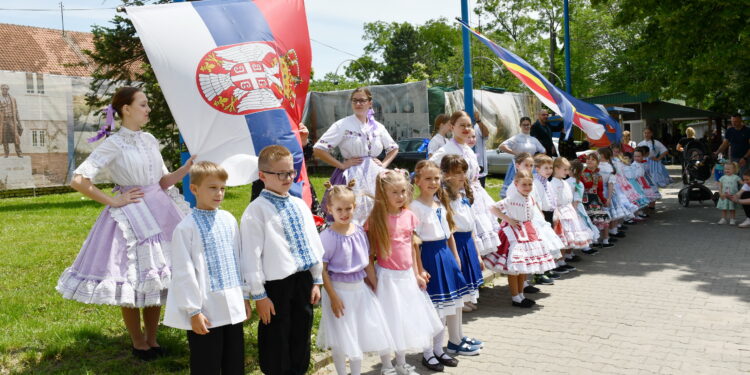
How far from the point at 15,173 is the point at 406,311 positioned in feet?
58.6

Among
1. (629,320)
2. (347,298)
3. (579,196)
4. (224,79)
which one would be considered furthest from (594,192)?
(224,79)

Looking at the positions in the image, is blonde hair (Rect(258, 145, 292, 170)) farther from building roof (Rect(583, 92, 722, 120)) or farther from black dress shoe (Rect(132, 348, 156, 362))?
building roof (Rect(583, 92, 722, 120))

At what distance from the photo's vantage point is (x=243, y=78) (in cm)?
420

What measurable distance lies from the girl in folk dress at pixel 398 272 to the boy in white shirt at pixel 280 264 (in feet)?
2.31

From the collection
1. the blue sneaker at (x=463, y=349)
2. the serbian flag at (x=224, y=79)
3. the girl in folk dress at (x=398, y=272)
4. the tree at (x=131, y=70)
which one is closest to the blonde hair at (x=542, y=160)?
the blue sneaker at (x=463, y=349)

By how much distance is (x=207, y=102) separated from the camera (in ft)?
13.4

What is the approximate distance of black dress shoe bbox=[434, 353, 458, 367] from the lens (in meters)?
4.77

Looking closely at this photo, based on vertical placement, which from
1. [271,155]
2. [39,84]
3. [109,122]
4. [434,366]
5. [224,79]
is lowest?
[434,366]

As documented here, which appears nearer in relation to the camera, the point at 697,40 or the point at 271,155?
the point at 271,155

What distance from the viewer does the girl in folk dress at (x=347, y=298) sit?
13.3 feet

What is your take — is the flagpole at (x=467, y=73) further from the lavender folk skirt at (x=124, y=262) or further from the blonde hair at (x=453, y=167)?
the lavender folk skirt at (x=124, y=262)

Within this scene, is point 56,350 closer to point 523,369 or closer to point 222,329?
point 222,329

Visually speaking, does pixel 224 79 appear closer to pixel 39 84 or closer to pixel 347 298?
pixel 347 298

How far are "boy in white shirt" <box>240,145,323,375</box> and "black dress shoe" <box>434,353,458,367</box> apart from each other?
4.44 feet
